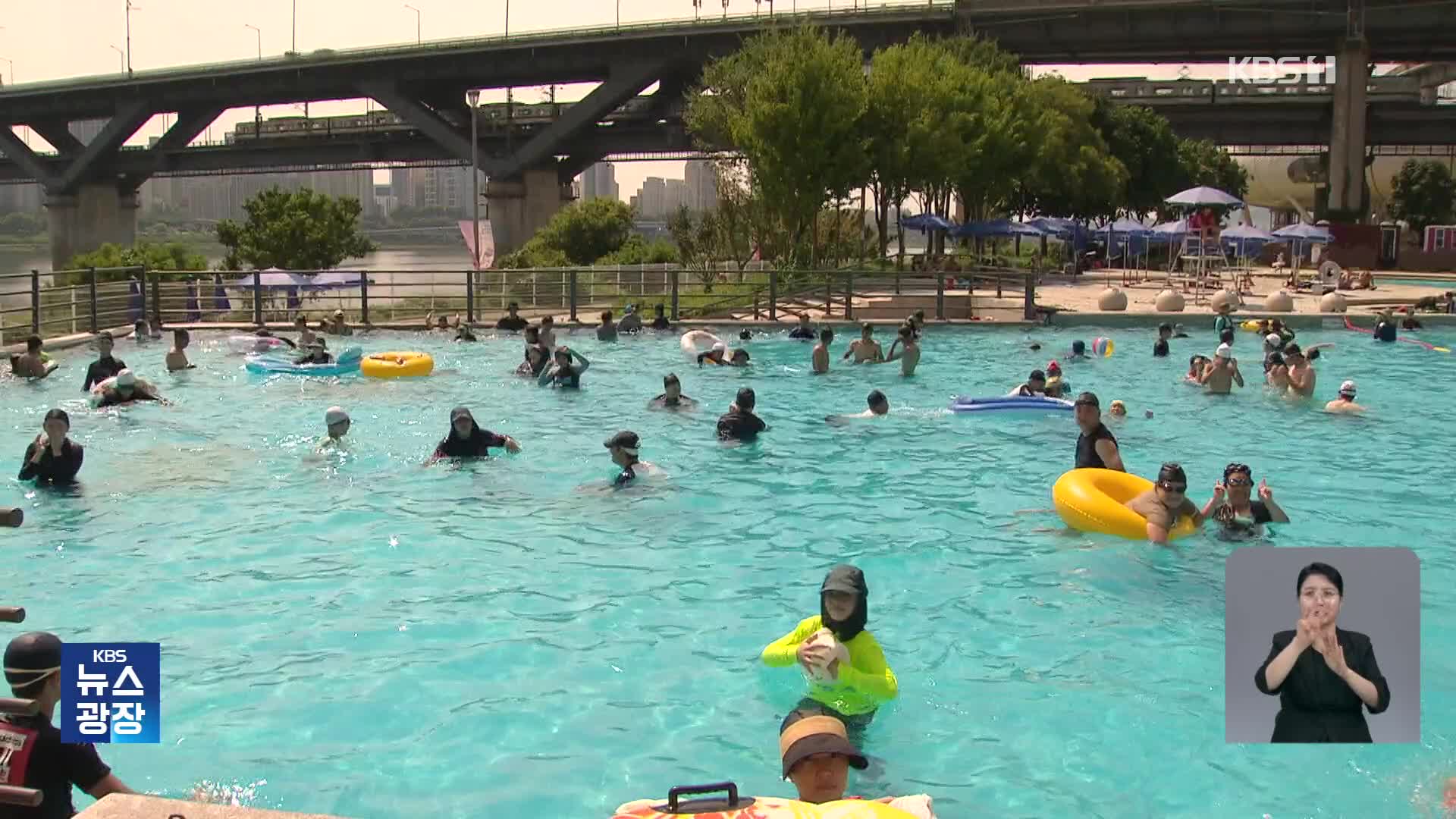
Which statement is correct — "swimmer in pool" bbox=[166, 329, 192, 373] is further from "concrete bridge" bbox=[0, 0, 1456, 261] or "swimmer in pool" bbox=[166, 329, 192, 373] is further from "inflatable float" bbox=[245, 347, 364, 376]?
"concrete bridge" bbox=[0, 0, 1456, 261]

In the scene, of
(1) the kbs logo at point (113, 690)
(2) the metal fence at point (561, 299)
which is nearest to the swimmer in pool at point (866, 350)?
(2) the metal fence at point (561, 299)

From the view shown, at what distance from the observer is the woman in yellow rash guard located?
7152mm

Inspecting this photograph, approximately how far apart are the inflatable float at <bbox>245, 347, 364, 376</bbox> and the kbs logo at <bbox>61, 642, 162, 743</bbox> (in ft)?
60.3

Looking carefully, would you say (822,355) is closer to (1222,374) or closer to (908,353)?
(908,353)

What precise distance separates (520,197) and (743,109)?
152ft

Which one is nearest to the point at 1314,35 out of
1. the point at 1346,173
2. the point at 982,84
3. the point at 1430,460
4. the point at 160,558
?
the point at 1346,173

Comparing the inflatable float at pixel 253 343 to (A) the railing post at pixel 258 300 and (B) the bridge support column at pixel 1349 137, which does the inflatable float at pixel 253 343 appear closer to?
(A) the railing post at pixel 258 300

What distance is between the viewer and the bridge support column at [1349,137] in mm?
76250

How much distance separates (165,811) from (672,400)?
13890 millimetres

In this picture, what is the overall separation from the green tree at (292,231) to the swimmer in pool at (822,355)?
1798 inches

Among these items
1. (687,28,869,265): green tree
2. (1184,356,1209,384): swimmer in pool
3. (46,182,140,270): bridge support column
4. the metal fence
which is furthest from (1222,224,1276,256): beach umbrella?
(46,182,140,270): bridge support column

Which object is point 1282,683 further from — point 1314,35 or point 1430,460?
point 1314,35

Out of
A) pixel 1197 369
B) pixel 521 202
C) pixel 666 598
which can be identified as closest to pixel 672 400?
pixel 666 598

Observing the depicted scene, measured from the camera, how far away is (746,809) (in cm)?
375
